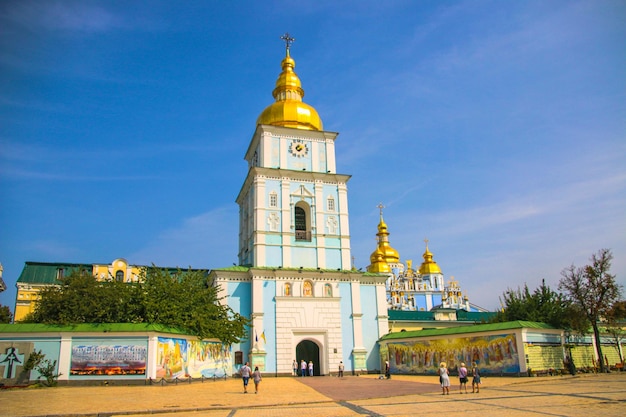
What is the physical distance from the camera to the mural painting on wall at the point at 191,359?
24.3 meters

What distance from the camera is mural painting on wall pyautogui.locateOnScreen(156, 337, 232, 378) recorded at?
956 inches

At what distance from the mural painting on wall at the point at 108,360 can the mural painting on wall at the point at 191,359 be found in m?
0.93

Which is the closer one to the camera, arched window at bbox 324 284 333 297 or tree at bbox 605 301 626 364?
tree at bbox 605 301 626 364

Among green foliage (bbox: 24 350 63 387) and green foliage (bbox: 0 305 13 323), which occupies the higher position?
green foliage (bbox: 0 305 13 323)

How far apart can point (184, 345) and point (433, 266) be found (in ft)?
223

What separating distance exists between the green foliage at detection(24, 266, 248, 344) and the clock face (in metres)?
12.8

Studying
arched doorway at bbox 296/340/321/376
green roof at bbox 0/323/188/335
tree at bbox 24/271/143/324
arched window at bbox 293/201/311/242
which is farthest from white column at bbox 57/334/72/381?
arched window at bbox 293/201/311/242

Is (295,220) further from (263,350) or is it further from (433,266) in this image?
(433,266)

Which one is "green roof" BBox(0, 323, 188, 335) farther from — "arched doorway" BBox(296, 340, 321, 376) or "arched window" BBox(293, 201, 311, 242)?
"arched window" BBox(293, 201, 311, 242)

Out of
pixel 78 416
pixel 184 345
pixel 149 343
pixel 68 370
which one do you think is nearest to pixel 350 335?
pixel 184 345

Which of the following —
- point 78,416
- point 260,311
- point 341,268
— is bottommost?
point 78,416

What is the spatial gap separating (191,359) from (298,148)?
17429mm

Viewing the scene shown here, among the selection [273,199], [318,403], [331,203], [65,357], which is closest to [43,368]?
[65,357]

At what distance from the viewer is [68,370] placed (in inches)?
900
